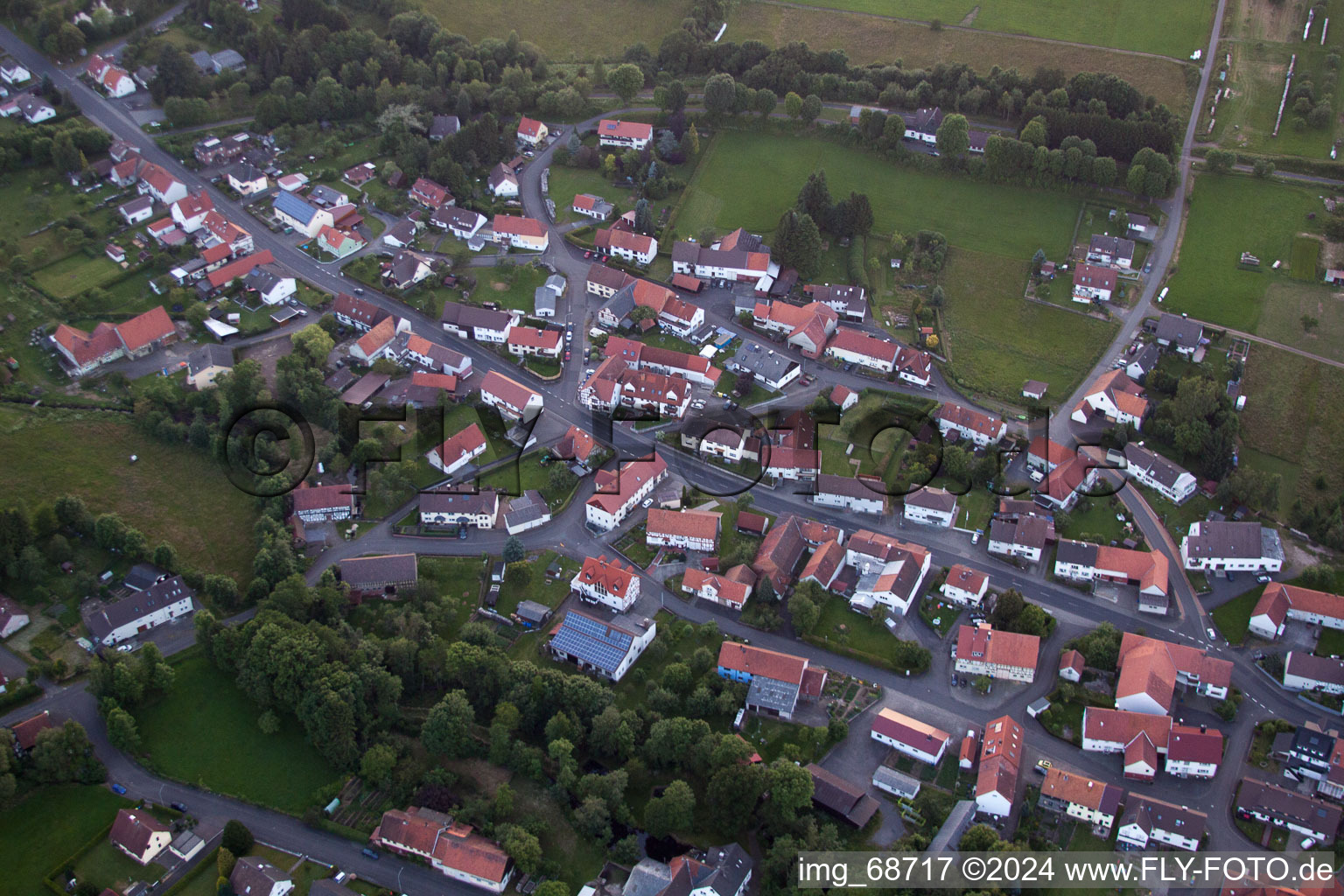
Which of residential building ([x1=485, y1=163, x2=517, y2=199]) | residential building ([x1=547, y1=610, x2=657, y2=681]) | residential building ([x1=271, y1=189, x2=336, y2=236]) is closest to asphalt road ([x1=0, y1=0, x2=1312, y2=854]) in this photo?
residential building ([x1=547, y1=610, x2=657, y2=681])

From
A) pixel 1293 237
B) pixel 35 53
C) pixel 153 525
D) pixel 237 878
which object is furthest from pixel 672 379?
pixel 35 53

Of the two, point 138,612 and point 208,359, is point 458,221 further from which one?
point 138,612

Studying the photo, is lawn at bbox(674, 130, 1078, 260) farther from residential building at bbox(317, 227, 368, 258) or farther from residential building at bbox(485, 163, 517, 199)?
residential building at bbox(317, 227, 368, 258)

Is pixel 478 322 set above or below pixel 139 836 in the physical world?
above

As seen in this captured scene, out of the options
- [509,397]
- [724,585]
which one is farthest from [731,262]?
[724,585]

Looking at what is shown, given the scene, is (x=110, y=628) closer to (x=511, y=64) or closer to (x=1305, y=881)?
(x=1305, y=881)
